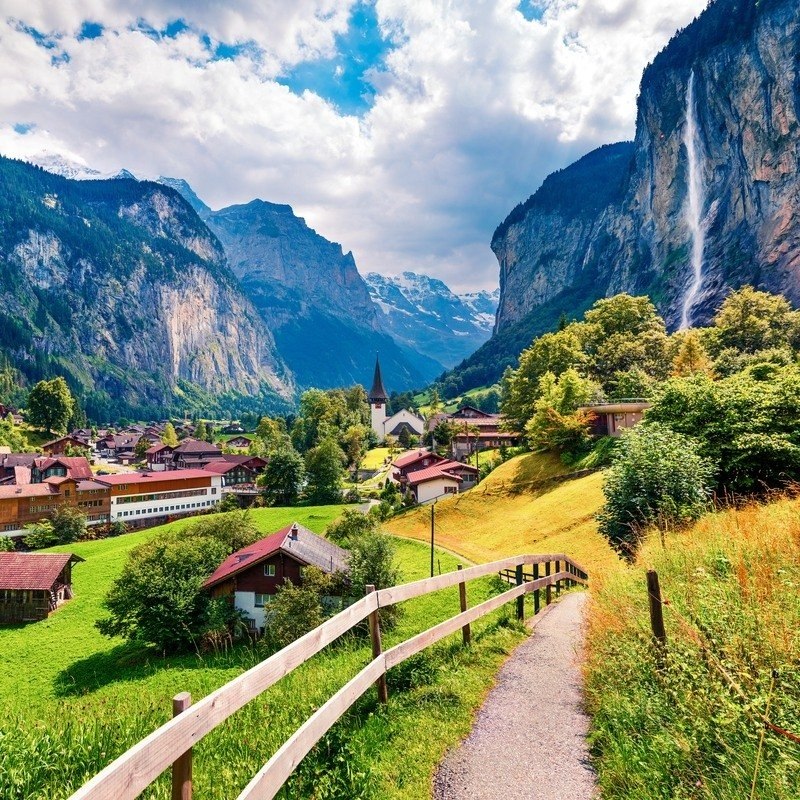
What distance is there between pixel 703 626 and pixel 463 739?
2.93 m

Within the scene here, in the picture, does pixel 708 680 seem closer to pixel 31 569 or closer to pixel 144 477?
pixel 31 569

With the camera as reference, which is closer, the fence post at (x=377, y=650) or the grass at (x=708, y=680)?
the grass at (x=708, y=680)

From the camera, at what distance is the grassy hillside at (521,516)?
32.9m

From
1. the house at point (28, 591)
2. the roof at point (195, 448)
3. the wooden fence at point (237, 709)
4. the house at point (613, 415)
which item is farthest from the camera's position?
the roof at point (195, 448)

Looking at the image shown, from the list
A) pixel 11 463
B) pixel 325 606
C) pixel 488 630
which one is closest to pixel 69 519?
pixel 11 463

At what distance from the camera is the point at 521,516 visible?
4159cm

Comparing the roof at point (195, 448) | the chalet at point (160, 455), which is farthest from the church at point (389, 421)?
the chalet at point (160, 455)

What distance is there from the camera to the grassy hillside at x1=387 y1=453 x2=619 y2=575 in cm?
3291

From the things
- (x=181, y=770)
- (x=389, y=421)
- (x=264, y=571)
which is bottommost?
(x=264, y=571)

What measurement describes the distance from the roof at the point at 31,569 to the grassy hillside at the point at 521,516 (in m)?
29.7

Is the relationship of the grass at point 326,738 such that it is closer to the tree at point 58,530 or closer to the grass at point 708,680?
the grass at point 708,680

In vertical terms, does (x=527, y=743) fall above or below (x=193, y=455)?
above

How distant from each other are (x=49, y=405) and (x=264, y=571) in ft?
362

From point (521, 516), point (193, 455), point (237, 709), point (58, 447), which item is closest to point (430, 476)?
point (521, 516)
